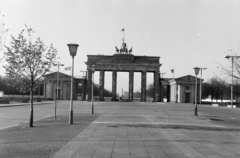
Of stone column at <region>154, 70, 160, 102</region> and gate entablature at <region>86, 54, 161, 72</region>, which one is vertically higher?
gate entablature at <region>86, 54, 161, 72</region>

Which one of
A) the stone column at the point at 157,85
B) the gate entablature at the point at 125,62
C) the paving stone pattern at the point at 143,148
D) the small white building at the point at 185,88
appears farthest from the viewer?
the small white building at the point at 185,88

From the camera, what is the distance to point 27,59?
17.5m

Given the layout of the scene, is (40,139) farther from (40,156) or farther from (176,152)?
(176,152)

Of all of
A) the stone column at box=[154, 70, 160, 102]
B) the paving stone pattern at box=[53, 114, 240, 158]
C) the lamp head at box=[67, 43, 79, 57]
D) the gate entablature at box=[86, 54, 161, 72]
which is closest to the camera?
the paving stone pattern at box=[53, 114, 240, 158]

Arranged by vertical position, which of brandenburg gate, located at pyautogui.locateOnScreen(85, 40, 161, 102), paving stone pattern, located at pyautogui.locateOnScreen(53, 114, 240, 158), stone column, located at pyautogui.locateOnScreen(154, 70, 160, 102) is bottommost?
paving stone pattern, located at pyautogui.locateOnScreen(53, 114, 240, 158)

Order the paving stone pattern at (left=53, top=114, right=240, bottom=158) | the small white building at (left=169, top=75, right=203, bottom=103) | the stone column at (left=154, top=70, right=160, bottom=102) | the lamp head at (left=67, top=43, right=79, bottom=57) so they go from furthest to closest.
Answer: the small white building at (left=169, top=75, right=203, bottom=103)
the stone column at (left=154, top=70, right=160, bottom=102)
the lamp head at (left=67, top=43, right=79, bottom=57)
the paving stone pattern at (left=53, top=114, right=240, bottom=158)

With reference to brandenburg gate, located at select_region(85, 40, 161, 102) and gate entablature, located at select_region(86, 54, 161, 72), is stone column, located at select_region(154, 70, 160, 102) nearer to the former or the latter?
brandenburg gate, located at select_region(85, 40, 161, 102)

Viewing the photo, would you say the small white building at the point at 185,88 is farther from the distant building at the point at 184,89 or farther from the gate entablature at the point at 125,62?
the gate entablature at the point at 125,62

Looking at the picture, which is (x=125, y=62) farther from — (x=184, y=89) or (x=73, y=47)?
(x=73, y=47)

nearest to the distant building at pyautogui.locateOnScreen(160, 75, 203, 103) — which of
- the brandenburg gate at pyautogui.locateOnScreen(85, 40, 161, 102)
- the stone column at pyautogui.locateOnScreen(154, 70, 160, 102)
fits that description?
the stone column at pyautogui.locateOnScreen(154, 70, 160, 102)

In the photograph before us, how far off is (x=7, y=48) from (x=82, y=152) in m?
10.5

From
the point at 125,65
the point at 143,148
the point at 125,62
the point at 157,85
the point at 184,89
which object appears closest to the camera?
the point at 143,148

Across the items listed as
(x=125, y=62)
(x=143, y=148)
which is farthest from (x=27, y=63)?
(x=125, y=62)

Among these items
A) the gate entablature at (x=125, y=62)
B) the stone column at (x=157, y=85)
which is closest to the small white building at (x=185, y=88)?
the stone column at (x=157, y=85)
